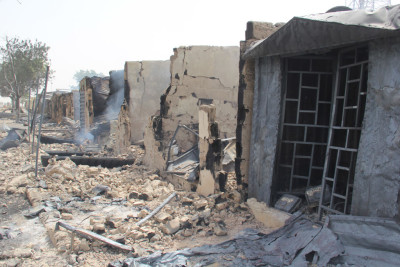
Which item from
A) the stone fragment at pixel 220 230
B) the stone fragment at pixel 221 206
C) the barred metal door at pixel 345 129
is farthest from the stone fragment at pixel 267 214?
the stone fragment at pixel 220 230

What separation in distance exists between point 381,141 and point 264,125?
1738mm

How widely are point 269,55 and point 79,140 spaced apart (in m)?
12.6

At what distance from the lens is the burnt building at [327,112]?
3182 mm

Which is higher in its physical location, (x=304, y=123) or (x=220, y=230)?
(x=304, y=123)

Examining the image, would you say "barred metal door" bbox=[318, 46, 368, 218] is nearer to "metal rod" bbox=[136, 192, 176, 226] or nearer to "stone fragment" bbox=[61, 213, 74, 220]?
"metal rod" bbox=[136, 192, 176, 226]

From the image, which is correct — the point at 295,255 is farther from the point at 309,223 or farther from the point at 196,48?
the point at 196,48

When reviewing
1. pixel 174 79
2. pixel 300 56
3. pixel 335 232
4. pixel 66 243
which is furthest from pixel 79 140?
pixel 335 232

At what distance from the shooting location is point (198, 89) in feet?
A: 27.3

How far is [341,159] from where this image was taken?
4066mm

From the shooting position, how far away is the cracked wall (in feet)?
35.1

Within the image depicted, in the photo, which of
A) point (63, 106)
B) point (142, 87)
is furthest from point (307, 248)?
point (63, 106)

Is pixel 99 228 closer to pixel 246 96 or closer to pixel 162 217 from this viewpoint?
pixel 162 217

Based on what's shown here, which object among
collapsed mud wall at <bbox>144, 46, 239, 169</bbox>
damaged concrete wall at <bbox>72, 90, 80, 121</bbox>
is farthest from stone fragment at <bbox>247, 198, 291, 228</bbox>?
damaged concrete wall at <bbox>72, 90, 80, 121</bbox>

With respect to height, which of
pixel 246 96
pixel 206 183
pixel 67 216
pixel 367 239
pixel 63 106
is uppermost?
pixel 246 96
